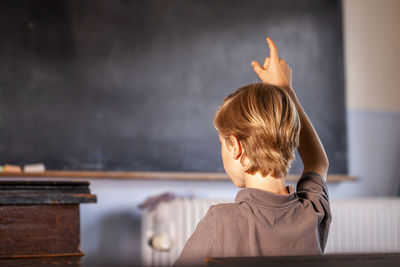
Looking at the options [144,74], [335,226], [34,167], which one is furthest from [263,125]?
[335,226]

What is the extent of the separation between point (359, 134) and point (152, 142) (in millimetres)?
1699

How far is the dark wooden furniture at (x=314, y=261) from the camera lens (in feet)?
1.21

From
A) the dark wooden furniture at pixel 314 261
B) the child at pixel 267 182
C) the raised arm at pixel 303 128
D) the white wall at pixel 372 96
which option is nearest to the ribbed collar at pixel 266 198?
the child at pixel 267 182

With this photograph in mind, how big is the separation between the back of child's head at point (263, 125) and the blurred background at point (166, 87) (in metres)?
1.87

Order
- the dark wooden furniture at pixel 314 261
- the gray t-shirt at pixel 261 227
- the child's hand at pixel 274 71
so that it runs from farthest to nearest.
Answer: the child's hand at pixel 274 71, the gray t-shirt at pixel 261 227, the dark wooden furniture at pixel 314 261

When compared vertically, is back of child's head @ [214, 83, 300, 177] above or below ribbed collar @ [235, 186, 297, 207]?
above

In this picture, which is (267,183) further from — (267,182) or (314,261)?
(314,261)

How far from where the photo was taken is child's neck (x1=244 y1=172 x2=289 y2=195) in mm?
939

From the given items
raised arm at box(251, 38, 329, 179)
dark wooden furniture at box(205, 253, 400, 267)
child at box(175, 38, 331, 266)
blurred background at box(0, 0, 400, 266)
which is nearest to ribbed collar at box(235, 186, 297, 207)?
child at box(175, 38, 331, 266)

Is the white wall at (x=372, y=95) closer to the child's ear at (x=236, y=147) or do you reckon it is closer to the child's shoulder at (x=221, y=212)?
the child's ear at (x=236, y=147)

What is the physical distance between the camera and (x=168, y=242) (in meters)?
2.85

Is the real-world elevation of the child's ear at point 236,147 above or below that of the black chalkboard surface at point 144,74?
below

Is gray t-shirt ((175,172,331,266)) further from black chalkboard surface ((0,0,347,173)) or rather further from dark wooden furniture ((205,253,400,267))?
black chalkboard surface ((0,0,347,173))

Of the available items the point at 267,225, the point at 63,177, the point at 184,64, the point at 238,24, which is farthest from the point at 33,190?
the point at 238,24
